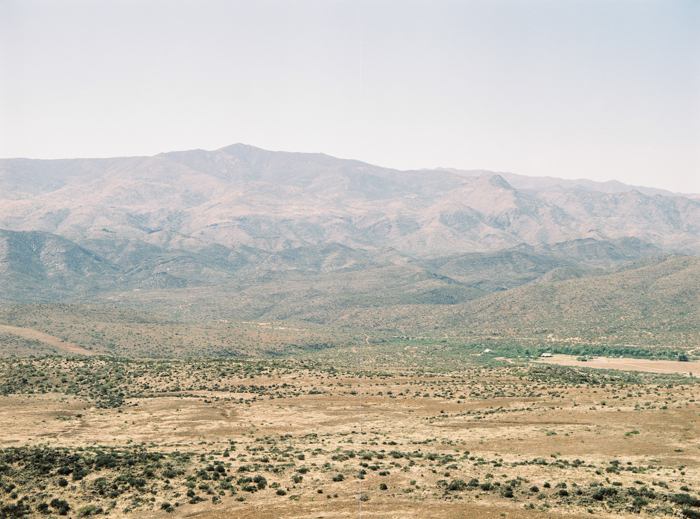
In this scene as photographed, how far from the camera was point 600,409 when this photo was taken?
2389 inches

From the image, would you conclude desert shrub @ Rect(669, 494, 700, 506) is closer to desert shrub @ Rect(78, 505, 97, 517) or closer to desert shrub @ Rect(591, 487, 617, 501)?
desert shrub @ Rect(591, 487, 617, 501)

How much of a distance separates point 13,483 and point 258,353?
115269 mm

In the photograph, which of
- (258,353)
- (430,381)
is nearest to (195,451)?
(430,381)

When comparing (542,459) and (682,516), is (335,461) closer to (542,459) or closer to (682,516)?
(542,459)

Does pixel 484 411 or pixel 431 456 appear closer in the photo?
pixel 431 456

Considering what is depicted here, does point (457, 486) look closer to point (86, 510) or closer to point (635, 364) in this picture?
point (86, 510)

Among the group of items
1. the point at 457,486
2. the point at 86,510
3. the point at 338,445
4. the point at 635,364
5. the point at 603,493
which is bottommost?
the point at 635,364

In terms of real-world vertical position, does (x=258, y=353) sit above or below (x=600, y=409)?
below

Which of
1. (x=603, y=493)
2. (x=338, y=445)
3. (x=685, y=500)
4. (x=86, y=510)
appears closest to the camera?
(x=685, y=500)

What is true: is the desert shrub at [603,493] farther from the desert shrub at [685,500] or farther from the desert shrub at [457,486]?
the desert shrub at [457,486]

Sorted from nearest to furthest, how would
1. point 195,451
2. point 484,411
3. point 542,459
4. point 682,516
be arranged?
1. point 682,516
2. point 542,459
3. point 195,451
4. point 484,411

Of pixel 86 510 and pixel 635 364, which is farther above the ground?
pixel 86 510

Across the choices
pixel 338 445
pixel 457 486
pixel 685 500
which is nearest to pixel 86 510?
pixel 338 445

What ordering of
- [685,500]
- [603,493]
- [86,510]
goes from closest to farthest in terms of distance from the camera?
[685,500] < [86,510] < [603,493]
